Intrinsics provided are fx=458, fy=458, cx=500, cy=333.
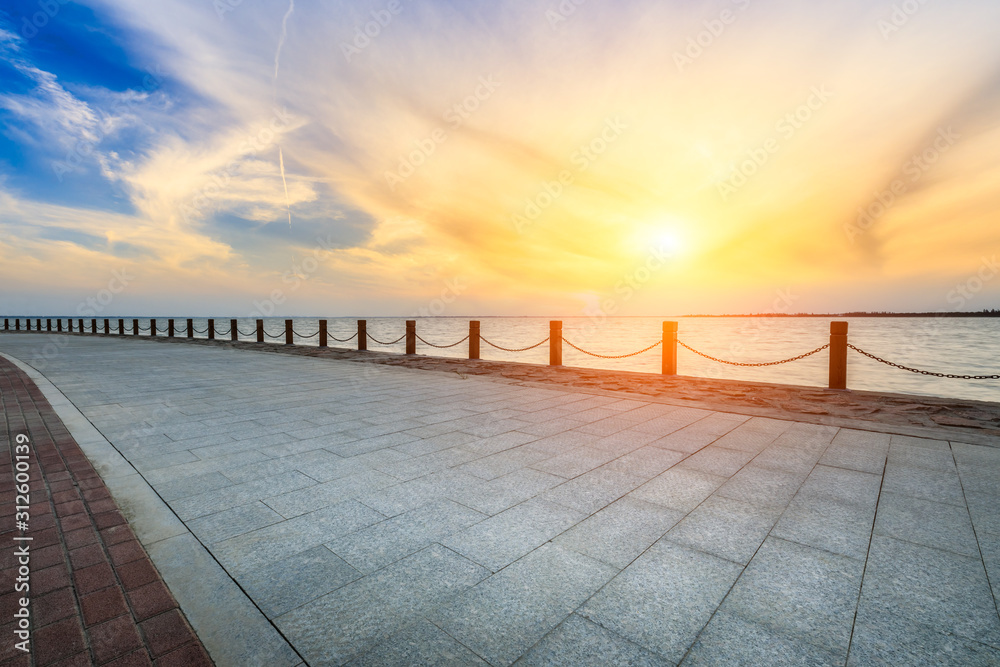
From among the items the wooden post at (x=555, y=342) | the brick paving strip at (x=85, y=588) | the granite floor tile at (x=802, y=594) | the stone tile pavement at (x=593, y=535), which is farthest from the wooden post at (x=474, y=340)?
the granite floor tile at (x=802, y=594)

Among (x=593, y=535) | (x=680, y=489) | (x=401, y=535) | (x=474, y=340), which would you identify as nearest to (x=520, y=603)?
(x=593, y=535)

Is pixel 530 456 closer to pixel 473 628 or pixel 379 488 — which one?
pixel 379 488

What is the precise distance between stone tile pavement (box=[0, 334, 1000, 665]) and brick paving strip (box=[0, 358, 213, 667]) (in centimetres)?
38

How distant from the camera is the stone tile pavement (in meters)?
2.11

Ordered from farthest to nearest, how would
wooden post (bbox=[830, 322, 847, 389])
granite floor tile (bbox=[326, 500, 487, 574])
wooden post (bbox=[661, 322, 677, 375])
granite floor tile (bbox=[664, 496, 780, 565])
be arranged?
wooden post (bbox=[661, 322, 677, 375])
wooden post (bbox=[830, 322, 847, 389])
granite floor tile (bbox=[664, 496, 780, 565])
granite floor tile (bbox=[326, 500, 487, 574])

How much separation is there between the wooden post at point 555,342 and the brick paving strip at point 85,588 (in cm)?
1061

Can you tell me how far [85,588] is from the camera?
242 cm

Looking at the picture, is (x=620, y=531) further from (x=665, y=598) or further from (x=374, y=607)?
(x=374, y=607)

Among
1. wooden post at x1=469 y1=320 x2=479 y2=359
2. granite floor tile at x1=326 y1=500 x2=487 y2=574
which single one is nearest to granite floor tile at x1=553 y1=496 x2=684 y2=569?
granite floor tile at x1=326 y1=500 x2=487 y2=574

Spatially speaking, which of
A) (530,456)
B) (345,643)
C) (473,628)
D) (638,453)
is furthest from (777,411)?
(345,643)

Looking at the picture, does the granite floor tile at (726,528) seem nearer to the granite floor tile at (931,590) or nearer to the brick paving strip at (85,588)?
the granite floor tile at (931,590)

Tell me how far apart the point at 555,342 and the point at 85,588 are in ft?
38.7

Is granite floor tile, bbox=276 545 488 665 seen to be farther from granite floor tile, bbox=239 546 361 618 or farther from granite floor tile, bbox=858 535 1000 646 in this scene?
granite floor tile, bbox=858 535 1000 646

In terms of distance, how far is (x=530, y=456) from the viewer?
4777 millimetres
